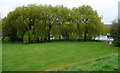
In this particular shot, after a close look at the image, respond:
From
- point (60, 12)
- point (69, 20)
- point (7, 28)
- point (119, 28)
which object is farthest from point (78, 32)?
point (7, 28)

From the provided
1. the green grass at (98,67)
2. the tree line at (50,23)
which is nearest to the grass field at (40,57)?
the green grass at (98,67)

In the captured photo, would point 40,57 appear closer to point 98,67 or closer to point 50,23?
point 98,67

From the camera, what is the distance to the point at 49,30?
1914 centimetres

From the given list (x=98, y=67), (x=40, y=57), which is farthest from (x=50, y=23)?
(x=98, y=67)

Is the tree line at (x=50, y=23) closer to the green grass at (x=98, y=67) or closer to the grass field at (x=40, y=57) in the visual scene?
the grass field at (x=40, y=57)

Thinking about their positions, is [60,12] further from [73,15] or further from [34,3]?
[34,3]

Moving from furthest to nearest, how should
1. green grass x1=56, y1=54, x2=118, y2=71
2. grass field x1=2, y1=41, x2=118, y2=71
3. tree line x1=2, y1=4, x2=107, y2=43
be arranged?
tree line x1=2, y1=4, x2=107, y2=43, grass field x1=2, y1=41, x2=118, y2=71, green grass x1=56, y1=54, x2=118, y2=71

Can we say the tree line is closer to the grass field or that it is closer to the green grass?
the grass field

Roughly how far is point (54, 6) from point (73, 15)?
4333 mm

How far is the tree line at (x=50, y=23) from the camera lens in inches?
694

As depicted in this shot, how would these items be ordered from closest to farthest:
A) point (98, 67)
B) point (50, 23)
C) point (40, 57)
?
point (98, 67) → point (40, 57) → point (50, 23)

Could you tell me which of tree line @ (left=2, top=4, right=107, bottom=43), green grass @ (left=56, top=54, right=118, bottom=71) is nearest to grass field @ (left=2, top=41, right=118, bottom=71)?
green grass @ (left=56, top=54, right=118, bottom=71)

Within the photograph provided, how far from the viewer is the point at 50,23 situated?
62.4 ft

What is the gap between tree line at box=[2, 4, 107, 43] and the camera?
694 inches
